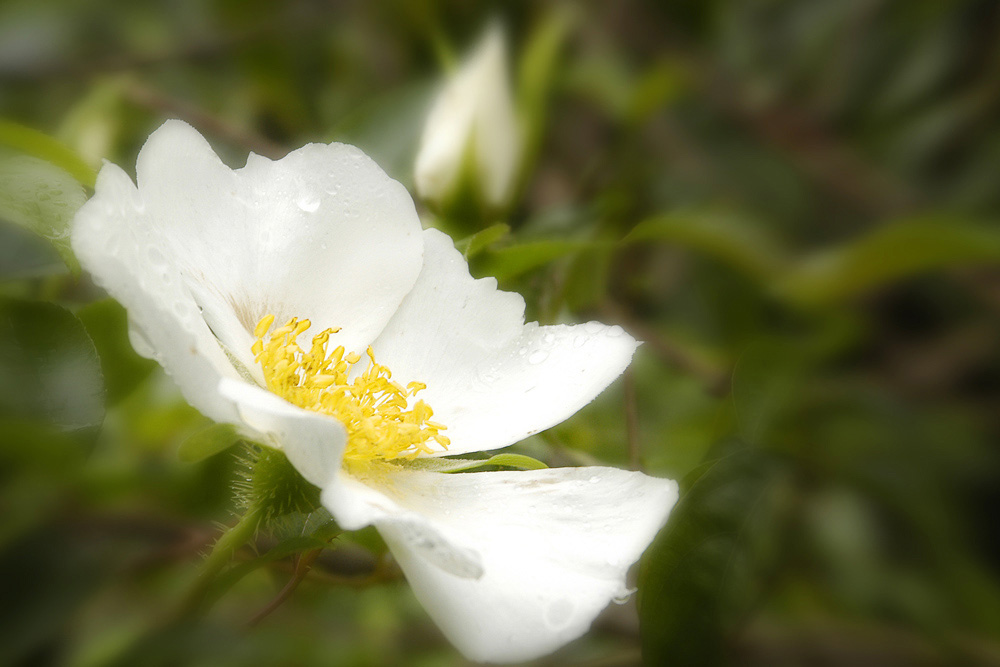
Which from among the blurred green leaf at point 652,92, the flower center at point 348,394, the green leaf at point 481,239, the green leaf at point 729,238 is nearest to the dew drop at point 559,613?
the flower center at point 348,394

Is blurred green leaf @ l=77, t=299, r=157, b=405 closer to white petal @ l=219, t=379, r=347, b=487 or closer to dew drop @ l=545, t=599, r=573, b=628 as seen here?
white petal @ l=219, t=379, r=347, b=487

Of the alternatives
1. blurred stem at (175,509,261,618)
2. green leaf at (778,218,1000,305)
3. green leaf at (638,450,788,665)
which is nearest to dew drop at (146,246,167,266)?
blurred stem at (175,509,261,618)

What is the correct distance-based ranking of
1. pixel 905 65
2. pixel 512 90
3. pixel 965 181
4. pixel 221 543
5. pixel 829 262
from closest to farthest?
1. pixel 221 543
2. pixel 512 90
3. pixel 829 262
4. pixel 965 181
5. pixel 905 65

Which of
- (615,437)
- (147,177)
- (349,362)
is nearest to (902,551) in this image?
(615,437)

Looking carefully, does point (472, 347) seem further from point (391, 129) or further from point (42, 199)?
point (391, 129)

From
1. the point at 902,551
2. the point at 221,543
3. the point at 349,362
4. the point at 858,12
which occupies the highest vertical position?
the point at 858,12

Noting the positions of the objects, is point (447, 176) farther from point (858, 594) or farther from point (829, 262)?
point (858, 594)

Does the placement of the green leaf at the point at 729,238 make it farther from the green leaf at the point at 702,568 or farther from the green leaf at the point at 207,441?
the green leaf at the point at 207,441
